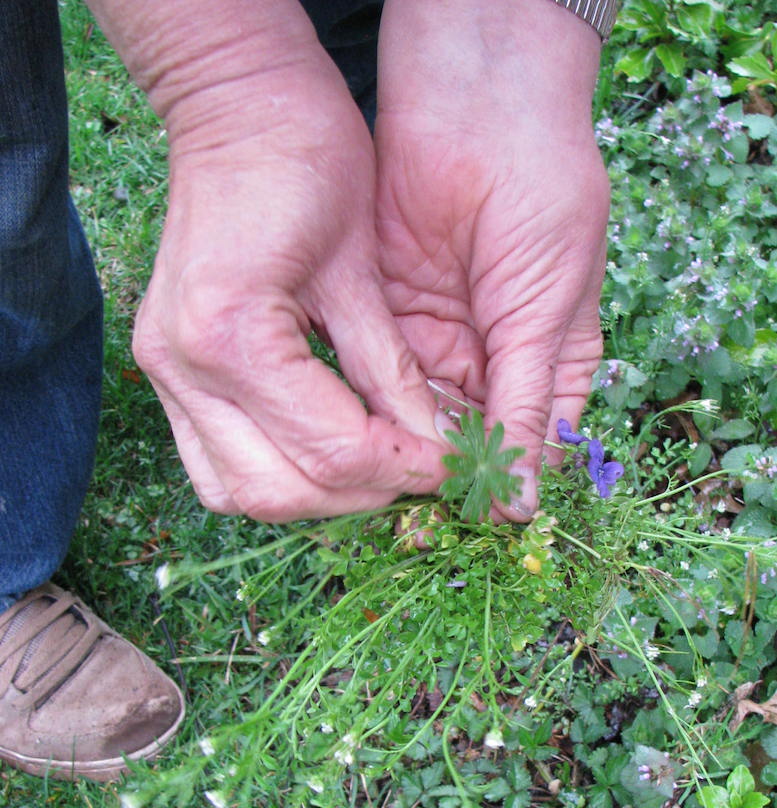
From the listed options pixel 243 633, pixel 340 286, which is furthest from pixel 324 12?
pixel 243 633

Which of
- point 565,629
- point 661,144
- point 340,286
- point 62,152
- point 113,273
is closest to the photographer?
point 340,286

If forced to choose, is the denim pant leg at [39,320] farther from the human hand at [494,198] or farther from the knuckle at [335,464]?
the knuckle at [335,464]

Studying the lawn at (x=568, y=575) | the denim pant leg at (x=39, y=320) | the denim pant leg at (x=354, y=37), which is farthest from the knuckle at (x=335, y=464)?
the denim pant leg at (x=354, y=37)

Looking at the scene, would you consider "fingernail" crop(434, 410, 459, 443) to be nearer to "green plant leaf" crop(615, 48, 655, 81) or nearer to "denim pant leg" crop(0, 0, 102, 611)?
"denim pant leg" crop(0, 0, 102, 611)

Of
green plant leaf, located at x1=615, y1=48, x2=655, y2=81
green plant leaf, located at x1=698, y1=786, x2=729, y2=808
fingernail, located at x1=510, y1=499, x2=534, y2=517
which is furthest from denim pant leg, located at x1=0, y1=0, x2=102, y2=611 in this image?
green plant leaf, located at x1=615, y1=48, x2=655, y2=81

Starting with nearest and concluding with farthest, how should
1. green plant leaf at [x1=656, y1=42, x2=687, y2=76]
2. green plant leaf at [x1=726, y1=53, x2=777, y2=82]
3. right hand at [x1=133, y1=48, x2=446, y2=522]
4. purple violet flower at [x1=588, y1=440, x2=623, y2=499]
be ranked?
right hand at [x1=133, y1=48, x2=446, y2=522]
purple violet flower at [x1=588, y1=440, x2=623, y2=499]
green plant leaf at [x1=726, y1=53, x2=777, y2=82]
green plant leaf at [x1=656, y1=42, x2=687, y2=76]

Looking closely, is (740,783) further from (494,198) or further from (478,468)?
(494,198)

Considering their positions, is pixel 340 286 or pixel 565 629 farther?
pixel 565 629

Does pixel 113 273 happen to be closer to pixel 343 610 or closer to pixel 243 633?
pixel 243 633

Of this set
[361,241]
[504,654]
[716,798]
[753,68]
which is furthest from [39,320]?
[753,68]
